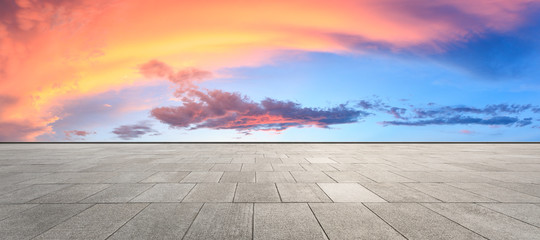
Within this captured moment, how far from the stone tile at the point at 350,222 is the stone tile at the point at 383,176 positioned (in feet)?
11.2

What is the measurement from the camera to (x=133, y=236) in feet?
13.7

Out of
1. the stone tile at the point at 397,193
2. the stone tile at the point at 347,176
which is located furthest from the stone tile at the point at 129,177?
the stone tile at the point at 397,193

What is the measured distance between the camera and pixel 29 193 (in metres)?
6.95

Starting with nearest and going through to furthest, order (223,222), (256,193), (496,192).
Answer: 1. (223,222)
2. (256,193)
3. (496,192)

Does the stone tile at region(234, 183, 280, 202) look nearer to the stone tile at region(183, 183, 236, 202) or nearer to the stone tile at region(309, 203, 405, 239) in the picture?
the stone tile at region(183, 183, 236, 202)

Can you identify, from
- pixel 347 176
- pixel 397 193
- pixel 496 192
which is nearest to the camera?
pixel 397 193

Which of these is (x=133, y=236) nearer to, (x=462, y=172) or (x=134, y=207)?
(x=134, y=207)

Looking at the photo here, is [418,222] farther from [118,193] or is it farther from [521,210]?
[118,193]

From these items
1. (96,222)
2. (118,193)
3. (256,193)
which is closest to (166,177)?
(118,193)

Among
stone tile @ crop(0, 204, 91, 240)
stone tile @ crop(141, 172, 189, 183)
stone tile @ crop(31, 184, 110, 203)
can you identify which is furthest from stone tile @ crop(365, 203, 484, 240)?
stone tile @ crop(31, 184, 110, 203)

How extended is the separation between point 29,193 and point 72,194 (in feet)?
4.52

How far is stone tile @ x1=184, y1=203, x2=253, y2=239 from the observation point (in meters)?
4.19

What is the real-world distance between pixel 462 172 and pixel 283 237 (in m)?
9.99

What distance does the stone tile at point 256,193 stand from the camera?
20.4 ft
